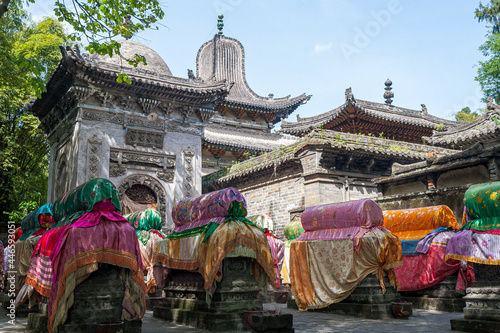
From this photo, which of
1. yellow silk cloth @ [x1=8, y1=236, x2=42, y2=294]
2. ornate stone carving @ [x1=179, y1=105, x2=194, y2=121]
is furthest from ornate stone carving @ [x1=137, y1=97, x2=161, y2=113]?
yellow silk cloth @ [x1=8, y1=236, x2=42, y2=294]

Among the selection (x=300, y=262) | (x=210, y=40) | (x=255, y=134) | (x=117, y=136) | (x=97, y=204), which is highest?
(x=210, y=40)

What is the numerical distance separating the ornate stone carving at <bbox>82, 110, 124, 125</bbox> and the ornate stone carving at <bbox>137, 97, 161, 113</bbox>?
36.6 inches

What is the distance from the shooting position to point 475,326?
19.2 ft

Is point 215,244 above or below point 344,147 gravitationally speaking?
below

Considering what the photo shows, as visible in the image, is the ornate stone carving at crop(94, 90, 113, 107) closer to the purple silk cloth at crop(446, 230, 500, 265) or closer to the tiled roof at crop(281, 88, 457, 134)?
the tiled roof at crop(281, 88, 457, 134)

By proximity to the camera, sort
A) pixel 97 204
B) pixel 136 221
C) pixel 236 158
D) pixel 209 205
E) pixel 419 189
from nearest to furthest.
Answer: pixel 97 204 → pixel 209 205 → pixel 136 221 → pixel 419 189 → pixel 236 158

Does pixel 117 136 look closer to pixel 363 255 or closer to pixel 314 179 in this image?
pixel 314 179

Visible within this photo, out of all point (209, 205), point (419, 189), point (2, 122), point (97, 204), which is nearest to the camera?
point (97, 204)

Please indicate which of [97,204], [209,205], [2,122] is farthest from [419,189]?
[2,122]

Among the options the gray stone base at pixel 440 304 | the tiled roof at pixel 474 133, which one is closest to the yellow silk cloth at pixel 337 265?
the gray stone base at pixel 440 304

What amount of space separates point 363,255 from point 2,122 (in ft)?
64.2

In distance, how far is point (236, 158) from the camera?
81.9 feet

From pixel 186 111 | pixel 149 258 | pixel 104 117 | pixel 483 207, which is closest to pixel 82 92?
pixel 104 117

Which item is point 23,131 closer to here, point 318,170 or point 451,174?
point 318,170
